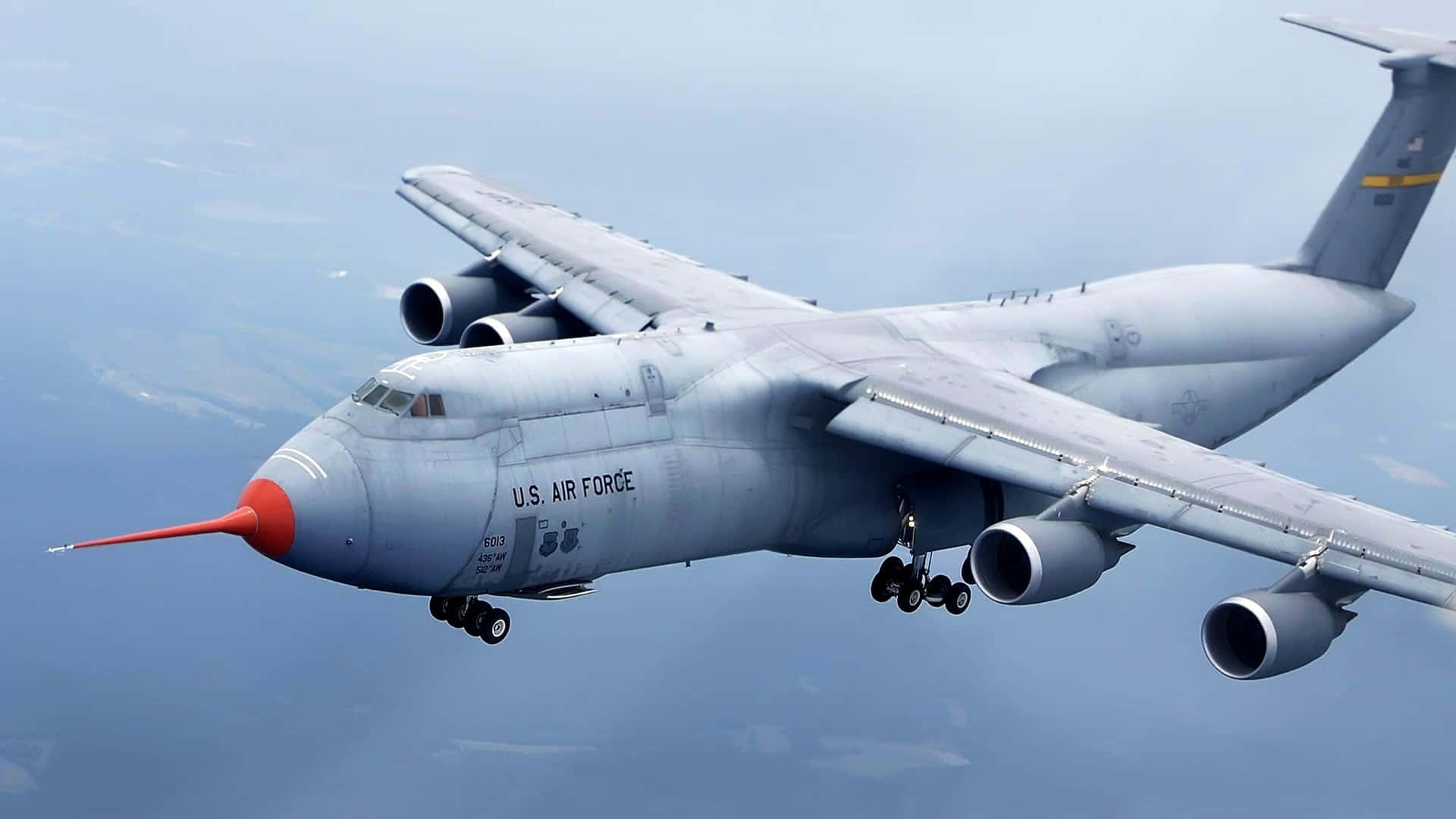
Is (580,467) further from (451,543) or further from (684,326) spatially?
(684,326)

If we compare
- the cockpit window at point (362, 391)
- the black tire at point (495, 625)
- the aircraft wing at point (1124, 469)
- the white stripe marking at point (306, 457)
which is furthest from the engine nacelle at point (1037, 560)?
the white stripe marking at point (306, 457)

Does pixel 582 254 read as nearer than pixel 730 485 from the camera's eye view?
No

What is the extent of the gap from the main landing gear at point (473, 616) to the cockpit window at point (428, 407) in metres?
3.20

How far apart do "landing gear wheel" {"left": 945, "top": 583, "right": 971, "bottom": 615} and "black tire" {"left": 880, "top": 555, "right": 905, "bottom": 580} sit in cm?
95

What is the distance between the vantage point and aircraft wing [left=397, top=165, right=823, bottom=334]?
35406 mm

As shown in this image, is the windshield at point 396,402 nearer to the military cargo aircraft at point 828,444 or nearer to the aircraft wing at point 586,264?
the military cargo aircraft at point 828,444

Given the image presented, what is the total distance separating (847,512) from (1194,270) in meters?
12.1

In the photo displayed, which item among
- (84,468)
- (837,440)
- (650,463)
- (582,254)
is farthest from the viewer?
(84,468)

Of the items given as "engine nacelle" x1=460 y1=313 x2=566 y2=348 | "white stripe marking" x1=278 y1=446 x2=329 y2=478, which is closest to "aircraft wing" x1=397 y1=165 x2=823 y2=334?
"engine nacelle" x1=460 y1=313 x2=566 y2=348

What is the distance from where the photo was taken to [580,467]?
2831 cm

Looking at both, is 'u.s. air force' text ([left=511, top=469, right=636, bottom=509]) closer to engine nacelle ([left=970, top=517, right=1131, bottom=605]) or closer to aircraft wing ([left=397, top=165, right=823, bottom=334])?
engine nacelle ([left=970, top=517, right=1131, bottom=605])

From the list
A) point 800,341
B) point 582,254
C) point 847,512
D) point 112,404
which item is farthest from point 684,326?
point 112,404

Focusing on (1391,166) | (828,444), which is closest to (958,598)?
(828,444)

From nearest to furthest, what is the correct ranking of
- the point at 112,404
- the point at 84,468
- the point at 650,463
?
the point at 650,463 → the point at 84,468 → the point at 112,404
